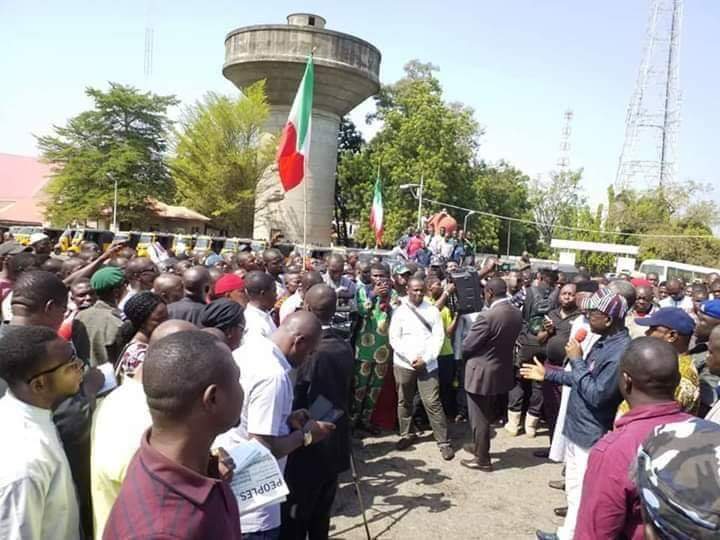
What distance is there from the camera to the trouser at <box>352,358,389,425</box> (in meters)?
6.48

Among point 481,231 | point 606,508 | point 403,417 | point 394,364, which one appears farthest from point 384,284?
point 481,231

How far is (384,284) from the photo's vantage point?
21.2ft

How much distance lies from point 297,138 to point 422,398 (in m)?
4.92

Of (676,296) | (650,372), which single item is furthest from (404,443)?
(676,296)

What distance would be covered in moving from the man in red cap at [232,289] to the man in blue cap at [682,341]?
126 inches

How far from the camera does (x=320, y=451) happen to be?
3297mm

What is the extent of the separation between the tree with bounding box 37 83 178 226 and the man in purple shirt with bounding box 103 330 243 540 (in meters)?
34.3

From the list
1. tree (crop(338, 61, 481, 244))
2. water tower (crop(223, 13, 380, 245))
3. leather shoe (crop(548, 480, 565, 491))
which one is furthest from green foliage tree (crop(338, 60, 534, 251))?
leather shoe (crop(548, 480, 565, 491))

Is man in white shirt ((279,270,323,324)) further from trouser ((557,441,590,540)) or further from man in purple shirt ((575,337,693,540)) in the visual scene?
man in purple shirt ((575,337,693,540))

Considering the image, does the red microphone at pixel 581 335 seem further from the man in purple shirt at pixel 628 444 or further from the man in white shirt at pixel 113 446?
the man in white shirt at pixel 113 446

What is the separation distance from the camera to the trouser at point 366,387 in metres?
6.48

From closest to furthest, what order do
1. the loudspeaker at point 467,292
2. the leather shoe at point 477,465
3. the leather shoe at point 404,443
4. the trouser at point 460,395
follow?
the leather shoe at point 477,465, the leather shoe at point 404,443, the loudspeaker at point 467,292, the trouser at point 460,395

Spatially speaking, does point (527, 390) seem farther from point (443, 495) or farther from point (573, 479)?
point (573, 479)

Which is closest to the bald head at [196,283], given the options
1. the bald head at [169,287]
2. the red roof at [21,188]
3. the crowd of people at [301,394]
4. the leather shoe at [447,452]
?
the crowd of people at [301,394]
